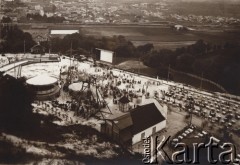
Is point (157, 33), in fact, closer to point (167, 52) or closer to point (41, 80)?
point (167, 52)

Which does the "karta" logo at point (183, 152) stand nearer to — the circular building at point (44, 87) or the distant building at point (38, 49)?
the circular building at point (44, 87)

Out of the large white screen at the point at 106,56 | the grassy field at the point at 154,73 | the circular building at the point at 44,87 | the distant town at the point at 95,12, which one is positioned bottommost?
the circular building at the point at 44,87

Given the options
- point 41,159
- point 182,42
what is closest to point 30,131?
point 41,159

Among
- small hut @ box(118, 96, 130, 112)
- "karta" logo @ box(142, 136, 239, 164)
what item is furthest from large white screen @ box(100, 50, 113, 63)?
"karta" logo @ box(142, 136, 239, 164)

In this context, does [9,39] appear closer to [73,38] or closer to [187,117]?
[73,38]

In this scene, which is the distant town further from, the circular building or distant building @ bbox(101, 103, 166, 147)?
distant building @ bbox(101, 103, 166, 147)

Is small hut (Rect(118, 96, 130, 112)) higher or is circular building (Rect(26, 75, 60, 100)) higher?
circular building (Rect(26, 75, 60, 100))

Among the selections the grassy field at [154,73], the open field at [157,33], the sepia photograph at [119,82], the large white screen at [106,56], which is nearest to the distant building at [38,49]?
the sepia photograph at [119,82]
